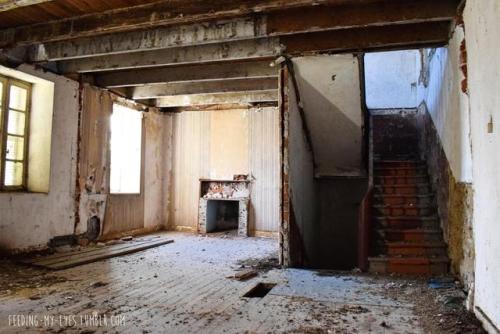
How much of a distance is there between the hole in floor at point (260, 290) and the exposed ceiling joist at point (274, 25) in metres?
2.78

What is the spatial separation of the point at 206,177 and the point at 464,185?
576cm

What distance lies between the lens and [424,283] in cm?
403

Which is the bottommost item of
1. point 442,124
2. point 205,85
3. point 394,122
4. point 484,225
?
point 484,225

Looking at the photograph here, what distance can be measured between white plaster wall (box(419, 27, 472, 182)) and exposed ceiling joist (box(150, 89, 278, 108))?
9.51 feet

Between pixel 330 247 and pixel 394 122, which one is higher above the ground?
pixel 394 122

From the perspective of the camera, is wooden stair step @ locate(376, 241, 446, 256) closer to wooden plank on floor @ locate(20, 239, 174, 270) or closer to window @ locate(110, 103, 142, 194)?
wooden plank on floor @ locate(20, 239, 174, 270)

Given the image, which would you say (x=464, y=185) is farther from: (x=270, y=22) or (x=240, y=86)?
(x=240, y=86)

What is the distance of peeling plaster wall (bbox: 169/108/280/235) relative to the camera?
7871 mm

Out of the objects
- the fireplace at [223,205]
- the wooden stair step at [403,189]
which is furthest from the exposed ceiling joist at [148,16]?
the fireplace at [223,205]

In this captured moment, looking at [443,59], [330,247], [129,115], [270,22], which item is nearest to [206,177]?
[129,115]

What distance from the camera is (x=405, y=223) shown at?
522 centimetres

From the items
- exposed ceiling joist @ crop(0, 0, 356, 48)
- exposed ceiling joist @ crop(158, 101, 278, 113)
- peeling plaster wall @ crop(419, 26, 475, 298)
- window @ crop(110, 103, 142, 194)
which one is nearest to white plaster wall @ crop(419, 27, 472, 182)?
peeling plaster wall @ crop(419, 26, 475, 298)

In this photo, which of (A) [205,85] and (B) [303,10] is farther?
(A) [205,85]

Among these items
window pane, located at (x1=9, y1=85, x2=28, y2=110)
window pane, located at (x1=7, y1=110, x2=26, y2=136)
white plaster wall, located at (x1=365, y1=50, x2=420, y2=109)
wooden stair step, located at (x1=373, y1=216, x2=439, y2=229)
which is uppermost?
white plaster wall, located at (x1=365, y1=50, x2=420, y2=109)
